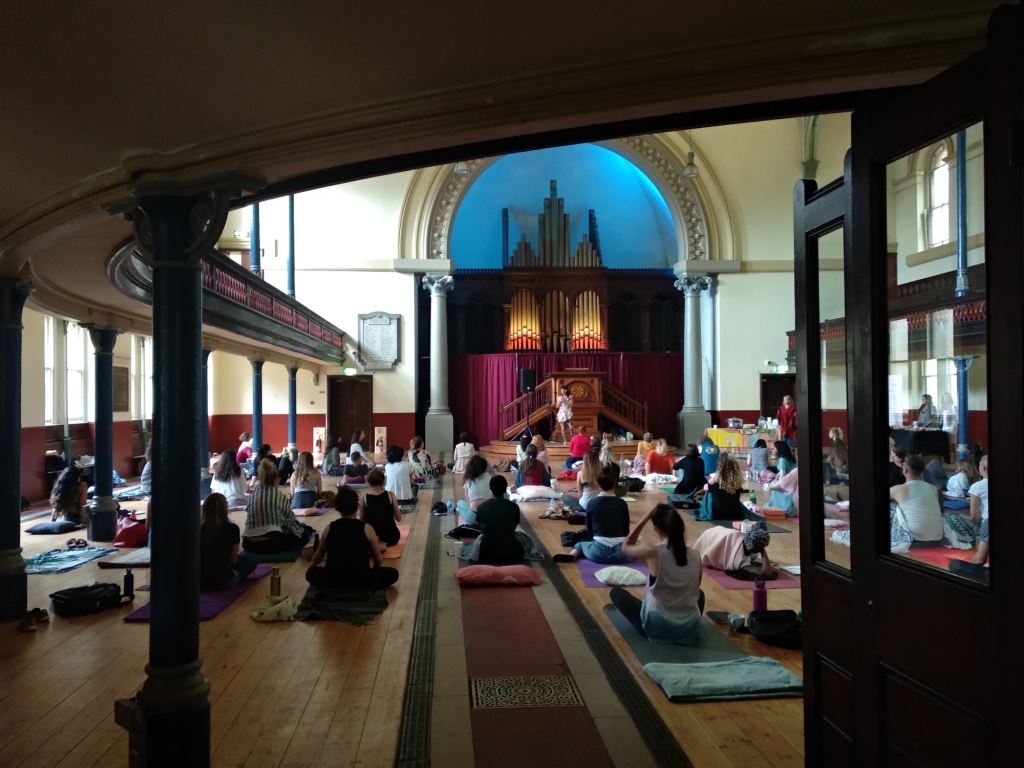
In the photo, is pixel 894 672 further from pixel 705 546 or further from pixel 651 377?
pixel 651 377

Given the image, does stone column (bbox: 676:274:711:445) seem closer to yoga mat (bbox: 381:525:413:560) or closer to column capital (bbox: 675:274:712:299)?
column capital (bbox: 675:274:712:299)

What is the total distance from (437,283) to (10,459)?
14101 mm

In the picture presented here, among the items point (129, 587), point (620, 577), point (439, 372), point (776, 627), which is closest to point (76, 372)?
point (439, 372)

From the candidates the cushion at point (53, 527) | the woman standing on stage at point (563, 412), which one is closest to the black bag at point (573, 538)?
the cushion at point (53, 527)

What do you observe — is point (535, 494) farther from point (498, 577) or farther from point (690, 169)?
point (690, 169)

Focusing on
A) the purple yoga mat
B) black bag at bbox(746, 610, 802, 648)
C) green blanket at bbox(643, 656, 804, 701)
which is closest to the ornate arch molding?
the purple yoga mat

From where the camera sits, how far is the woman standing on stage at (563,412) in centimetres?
1795

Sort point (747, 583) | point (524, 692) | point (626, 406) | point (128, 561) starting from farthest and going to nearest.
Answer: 1. point (626, 406)
2. point (128, 561)
3. point (747, 583)
4. point (524, 692)

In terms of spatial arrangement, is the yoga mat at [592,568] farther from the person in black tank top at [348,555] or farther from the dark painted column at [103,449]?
the dark painted column at [103,449]

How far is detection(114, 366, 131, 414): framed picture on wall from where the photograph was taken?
14797 millimetres

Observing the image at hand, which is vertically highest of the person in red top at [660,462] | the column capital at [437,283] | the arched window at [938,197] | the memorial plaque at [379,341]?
the column capital at [437,283]

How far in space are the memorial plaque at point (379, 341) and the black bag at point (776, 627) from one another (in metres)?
15.4

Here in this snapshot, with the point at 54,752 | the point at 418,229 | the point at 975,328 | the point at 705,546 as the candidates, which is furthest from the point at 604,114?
the point at 418,229

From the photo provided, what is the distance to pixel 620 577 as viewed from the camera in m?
6.50
